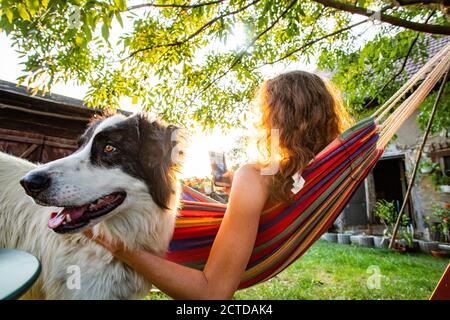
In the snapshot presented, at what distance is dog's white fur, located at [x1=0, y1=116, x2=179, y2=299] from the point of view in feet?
3.95

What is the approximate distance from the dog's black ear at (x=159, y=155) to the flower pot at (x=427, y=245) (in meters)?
6.64

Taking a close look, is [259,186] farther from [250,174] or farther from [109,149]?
[109,149]

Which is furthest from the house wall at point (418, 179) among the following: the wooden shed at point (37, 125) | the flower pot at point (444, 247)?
the wooden shed at point (37, 125)

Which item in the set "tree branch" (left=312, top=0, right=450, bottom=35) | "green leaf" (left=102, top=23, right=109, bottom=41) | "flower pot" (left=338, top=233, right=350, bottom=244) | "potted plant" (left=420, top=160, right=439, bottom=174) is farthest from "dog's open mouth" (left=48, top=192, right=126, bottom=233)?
"potted plant" (left=420, top=160, right=439, bottom=174)

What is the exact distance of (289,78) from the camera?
4.81 ft

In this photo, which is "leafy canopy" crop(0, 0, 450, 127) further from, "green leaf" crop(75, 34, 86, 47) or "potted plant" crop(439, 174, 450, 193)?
"potted plant" crop(439, 174, 450, 193)

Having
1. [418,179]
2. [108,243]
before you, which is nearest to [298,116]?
[108,243]

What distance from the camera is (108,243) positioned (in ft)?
4.07

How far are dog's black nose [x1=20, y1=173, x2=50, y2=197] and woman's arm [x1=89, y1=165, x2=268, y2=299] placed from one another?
1.52ft

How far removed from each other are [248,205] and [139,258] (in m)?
0.48

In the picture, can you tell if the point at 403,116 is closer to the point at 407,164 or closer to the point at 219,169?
the point at 219,169

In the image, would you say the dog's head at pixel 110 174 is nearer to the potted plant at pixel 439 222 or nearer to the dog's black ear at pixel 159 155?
the dog's black ear at pixel 159 155

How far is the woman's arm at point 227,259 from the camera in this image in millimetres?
1028

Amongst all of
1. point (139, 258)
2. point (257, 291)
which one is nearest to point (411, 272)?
point (257, 291)
